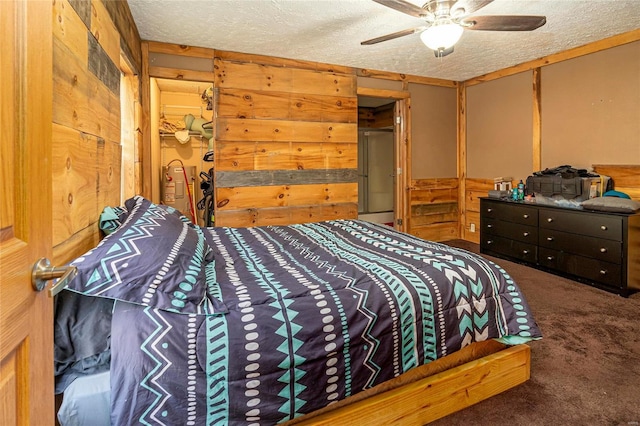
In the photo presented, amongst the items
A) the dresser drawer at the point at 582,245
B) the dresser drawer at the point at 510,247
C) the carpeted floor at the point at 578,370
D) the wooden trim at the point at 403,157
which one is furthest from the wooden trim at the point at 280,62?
the carpeted floor at the point at 578,370

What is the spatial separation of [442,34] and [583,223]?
7.64 feet

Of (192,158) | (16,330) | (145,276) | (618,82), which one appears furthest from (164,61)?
(618,82)

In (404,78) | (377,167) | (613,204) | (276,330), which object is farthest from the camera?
(377,167)

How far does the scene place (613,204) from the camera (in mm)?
3223

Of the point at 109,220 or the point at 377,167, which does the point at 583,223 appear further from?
the point at 109,220

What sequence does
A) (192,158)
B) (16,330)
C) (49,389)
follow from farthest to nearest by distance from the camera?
(192,158) < (49,389) < (16,330)

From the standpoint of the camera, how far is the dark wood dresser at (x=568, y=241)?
3168 millimetres

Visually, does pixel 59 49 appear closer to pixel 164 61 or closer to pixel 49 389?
pixel 49 389

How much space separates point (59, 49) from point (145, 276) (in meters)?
0.91

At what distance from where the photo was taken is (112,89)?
2.24 m

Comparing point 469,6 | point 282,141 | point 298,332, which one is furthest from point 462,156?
point 298,332

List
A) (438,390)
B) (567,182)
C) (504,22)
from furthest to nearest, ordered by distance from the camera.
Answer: (567,182), (504,22), (438,390)

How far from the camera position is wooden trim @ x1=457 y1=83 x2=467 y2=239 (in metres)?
5.39

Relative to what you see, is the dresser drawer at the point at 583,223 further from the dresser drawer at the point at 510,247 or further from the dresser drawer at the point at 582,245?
the dresser drawer at the point at 510,247
